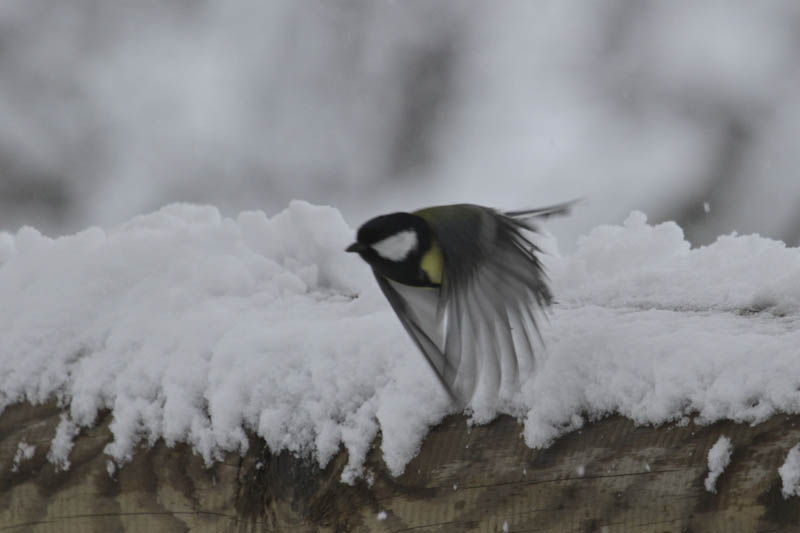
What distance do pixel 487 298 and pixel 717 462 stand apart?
47 centimetres

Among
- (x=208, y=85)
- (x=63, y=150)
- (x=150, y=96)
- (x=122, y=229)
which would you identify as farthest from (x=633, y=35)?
(x=122, y=229)

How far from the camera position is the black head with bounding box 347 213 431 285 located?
141 centimetres

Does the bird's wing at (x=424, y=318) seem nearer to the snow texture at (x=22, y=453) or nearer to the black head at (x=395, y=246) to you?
the black head at (x=395, y=246)

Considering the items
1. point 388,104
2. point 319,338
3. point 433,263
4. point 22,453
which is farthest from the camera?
point 388,104

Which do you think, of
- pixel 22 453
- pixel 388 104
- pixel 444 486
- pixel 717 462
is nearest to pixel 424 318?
pixel 444 486

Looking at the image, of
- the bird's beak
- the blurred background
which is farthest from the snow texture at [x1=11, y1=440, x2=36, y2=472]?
the blurred background

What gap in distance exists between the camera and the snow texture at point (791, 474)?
791mm

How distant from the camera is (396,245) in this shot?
4.66ft

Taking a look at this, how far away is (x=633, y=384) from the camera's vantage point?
3.01 ft

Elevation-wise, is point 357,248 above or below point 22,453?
above

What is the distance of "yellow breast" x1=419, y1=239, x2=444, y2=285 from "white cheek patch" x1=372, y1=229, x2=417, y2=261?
3cm

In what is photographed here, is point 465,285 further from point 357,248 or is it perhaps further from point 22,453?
point 22,453

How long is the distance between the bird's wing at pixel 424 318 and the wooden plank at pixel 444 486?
0.08 meters

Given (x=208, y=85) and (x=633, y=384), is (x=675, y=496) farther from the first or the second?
(x=208, y=85)
